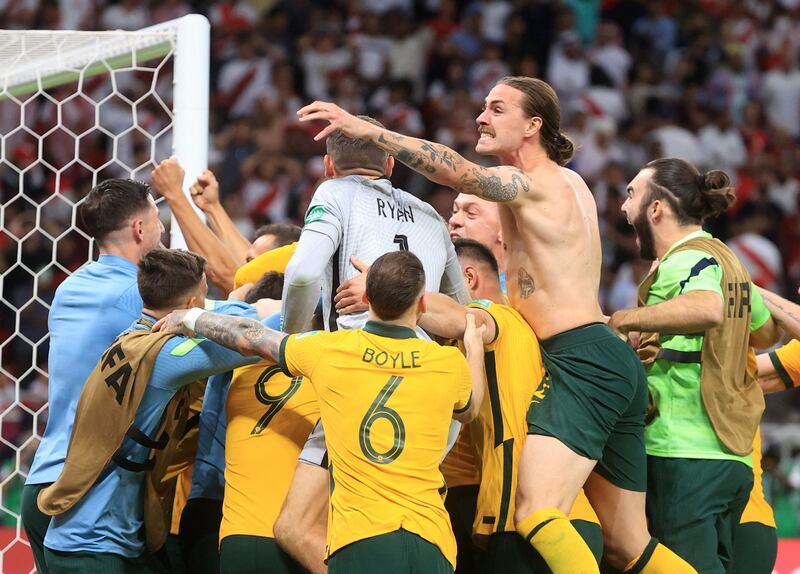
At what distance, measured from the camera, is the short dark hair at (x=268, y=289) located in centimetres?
506

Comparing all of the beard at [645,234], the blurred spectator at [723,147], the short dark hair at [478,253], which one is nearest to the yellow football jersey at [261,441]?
the short dark hair at [478,253]

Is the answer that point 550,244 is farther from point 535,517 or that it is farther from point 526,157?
point 535,517

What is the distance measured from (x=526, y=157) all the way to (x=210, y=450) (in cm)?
179

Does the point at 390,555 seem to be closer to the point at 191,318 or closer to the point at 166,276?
the point at 191,318

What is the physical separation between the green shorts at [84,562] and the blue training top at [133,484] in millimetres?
24

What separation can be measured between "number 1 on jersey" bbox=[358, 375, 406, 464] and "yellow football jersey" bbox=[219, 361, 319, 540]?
62 cm

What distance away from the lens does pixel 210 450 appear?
15.8 feet

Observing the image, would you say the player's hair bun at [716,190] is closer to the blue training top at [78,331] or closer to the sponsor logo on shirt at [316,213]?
the sponsor logo on shirt at [316,213]

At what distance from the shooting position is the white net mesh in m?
5.99

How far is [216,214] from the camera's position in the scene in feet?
18.9

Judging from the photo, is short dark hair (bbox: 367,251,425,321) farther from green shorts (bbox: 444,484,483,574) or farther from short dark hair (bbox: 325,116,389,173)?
green shorts (bbox: 444,484,483,574)

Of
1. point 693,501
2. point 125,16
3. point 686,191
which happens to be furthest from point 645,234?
point 125,16

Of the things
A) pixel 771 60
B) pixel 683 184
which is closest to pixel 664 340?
pixel 683 184

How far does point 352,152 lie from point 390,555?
1617mm
